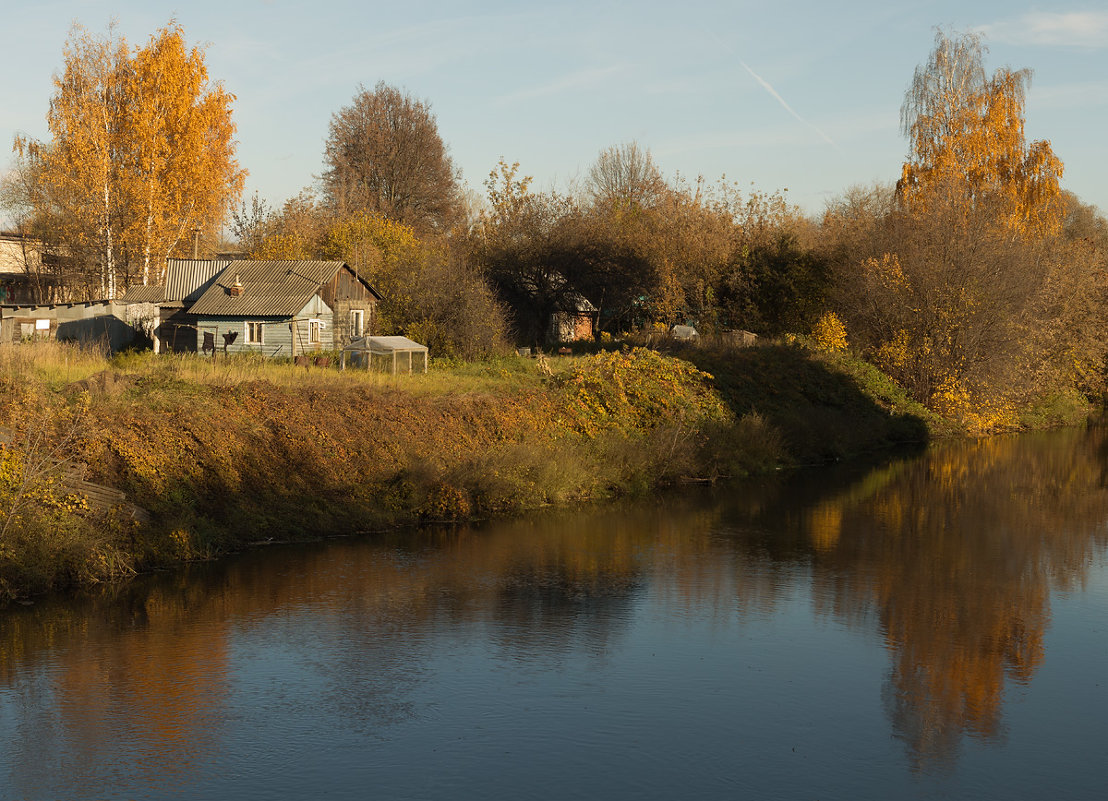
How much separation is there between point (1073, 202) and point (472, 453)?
7102 centimetres

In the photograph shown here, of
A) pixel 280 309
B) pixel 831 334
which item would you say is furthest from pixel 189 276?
pixel 831 334

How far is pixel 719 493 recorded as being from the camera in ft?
91.6

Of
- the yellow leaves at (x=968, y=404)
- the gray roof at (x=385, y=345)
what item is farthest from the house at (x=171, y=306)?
the yellow leaves at (x=968, y=404)

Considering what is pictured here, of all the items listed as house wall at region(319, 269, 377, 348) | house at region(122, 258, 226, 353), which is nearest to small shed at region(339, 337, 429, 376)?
house wall at region(319, 269, 377, 348)

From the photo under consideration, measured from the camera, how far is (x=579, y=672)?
12906 mm

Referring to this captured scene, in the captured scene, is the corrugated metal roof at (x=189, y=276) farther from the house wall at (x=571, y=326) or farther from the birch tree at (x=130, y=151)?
the house wall at (x=571, y=326)

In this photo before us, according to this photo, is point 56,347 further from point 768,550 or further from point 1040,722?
point 1040,722

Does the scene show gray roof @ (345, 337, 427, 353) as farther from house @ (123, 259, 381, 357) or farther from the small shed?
house @ (123, 259, 381, 357)

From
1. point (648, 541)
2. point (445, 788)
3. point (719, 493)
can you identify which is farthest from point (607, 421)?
point (445, 788)

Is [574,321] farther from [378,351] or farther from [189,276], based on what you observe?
[378,351]

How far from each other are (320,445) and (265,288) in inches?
1019

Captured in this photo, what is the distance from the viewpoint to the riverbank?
17188mm

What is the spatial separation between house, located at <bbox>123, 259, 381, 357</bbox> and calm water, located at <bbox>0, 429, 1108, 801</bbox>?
26337 mm

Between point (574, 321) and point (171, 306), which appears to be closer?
point (171, 306)
